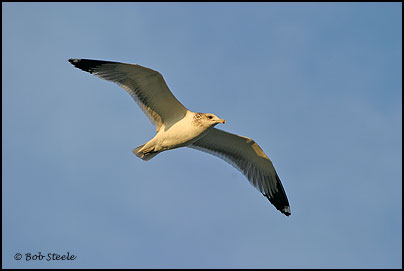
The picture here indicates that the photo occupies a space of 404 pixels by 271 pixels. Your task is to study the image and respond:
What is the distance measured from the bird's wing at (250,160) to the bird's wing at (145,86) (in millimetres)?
1077

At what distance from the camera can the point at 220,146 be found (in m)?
11.1

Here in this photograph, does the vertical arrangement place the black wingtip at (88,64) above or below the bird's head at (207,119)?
above

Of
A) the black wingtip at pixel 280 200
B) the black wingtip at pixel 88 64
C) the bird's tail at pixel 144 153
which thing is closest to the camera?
the black wingtip at pixel 88 64

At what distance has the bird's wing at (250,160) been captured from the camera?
10891mm

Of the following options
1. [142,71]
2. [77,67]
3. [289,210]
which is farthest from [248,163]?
[77,67]

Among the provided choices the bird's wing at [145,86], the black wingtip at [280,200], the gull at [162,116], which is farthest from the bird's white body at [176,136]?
the black wingtip at [280,200]

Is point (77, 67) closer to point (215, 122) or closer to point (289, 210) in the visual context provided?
point (215, 122)

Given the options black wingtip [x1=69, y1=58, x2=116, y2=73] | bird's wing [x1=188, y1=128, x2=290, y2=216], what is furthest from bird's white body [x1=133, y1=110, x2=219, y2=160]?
black wingtip [x1=69, y1=58, x2=116, y2=73]

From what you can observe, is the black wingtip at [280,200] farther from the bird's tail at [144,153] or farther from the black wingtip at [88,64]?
the black wingtip at [88,64]

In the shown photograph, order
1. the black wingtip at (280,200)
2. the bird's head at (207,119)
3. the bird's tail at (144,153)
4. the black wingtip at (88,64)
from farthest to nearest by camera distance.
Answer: the black wingtip at (280,200), the bird's tail at (144,153), the black wingtip at (88,64), the bird's head at (207,119)

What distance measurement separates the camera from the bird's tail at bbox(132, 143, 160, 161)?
10.0 meters

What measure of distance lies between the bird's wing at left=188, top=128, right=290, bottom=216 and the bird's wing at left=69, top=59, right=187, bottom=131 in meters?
1.08

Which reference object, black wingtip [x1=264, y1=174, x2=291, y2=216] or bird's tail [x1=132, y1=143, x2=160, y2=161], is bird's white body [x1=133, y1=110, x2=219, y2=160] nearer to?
bird's tail [x1=132, y1=143, x2=160, y2=161]

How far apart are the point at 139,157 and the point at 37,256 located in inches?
95.5
